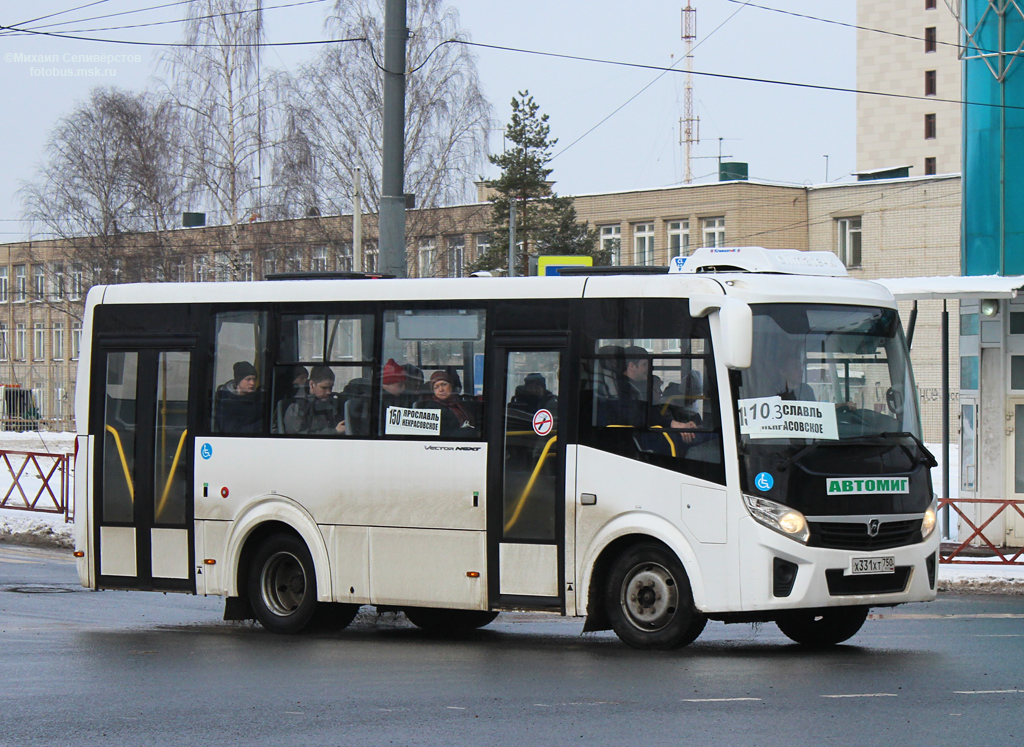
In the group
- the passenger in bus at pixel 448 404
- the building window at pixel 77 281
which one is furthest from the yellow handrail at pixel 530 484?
the building window at pixel 77 281

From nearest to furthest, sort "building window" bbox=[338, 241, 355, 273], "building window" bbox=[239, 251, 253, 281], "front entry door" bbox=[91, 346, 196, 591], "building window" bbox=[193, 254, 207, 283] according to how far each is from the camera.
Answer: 1. "front entry door" bbox=[91, 346, 196, 591]
2. "building window" bbox=[239, 251, 253, 281]
3. "building window" bbox=[338, 241, 355, 273]
4. "building window" bbox=[193, 254, 207, 283]

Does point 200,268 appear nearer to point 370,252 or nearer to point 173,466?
point 370,252

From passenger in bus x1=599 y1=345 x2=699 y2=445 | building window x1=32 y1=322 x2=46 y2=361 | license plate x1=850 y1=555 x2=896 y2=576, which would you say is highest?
building window x1=32 y1=322 x2=46 y2=361

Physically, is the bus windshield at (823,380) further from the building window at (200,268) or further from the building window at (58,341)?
the building window at (58,341)

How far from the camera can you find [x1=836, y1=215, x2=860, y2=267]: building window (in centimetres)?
5675

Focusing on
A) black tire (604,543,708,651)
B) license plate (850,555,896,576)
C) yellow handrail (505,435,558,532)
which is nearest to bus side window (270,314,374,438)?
yellow handrail (505,435,558,532)

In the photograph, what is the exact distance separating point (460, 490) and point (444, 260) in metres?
39.4

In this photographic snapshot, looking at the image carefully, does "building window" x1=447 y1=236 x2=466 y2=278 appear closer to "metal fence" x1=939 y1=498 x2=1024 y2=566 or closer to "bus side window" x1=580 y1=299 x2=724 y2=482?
"metal fence" x1=939 y1=498 x2=1024 y2=566

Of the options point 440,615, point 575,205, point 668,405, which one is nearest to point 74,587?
point 440,615

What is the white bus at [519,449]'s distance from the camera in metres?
10.1

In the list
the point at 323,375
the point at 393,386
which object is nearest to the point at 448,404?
the point at 393,386

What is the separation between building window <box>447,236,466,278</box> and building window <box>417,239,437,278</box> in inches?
26.1

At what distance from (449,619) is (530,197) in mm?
45419

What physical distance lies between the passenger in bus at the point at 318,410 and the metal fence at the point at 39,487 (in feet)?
41.3
